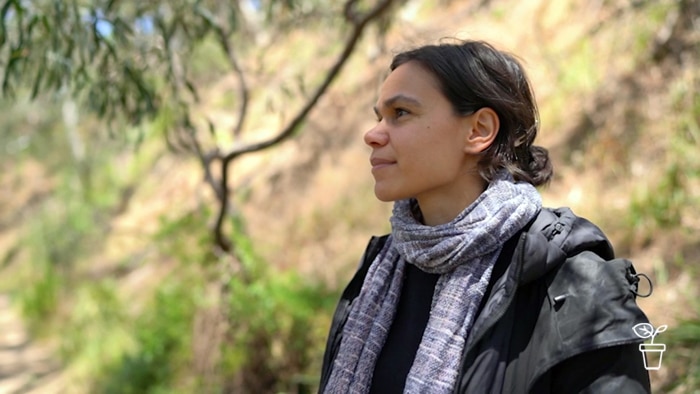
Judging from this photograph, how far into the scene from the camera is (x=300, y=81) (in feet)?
18.3

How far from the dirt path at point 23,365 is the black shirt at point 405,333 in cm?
839

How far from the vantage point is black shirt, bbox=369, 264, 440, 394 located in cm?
204

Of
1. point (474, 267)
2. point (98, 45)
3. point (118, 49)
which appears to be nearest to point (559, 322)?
point (474, 267)

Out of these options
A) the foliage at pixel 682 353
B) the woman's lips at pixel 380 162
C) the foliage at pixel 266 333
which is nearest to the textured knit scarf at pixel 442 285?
the woman's lips at pixel 380 162

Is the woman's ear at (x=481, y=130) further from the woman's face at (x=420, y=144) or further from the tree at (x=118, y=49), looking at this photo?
the tree at (x=118, y=49)

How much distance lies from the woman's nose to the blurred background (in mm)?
468

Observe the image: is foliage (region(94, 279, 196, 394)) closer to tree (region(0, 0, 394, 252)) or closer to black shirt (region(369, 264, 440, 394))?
tree (region(0, 0, 394, 252))

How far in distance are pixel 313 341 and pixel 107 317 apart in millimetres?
4653

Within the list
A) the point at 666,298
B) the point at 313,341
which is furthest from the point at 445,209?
the point at 313,341

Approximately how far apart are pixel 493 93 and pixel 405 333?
656 millimetres

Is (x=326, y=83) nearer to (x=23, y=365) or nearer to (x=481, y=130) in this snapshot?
(x=481, y=130)

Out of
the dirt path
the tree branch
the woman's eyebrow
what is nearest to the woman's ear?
the woman's eyebrow

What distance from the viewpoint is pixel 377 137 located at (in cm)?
210

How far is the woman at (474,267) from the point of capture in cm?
168
